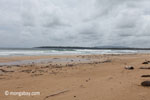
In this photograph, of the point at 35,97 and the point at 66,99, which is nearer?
the point at 66,99

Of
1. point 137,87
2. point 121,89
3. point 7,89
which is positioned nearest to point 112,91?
point 121,89

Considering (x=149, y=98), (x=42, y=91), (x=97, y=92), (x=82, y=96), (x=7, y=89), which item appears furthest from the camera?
(x=7, y=89)

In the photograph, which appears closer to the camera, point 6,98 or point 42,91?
point 6,98

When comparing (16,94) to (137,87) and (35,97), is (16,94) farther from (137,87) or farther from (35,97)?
(137,87)

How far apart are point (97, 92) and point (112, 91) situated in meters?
0.49

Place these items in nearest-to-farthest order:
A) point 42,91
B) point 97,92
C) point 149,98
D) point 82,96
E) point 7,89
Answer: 1. point 149,98
2. point 82,96
3. point 97,92
4. point 42,91
5. point 7,89

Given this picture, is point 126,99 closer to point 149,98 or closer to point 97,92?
point 149,98

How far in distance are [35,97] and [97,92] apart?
77.7 inches

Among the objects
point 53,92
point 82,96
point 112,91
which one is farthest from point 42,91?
point 112,91

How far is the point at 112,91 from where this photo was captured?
4414mm

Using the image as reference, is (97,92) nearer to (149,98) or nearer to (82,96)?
(82,96)

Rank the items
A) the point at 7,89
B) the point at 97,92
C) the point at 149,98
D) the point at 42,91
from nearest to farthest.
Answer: the point at 149,98 < the point at 97,92 < the point at 42,91 < the point at 7,89

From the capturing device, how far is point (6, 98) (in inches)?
166

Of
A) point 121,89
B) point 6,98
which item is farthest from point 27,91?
point 121,89
